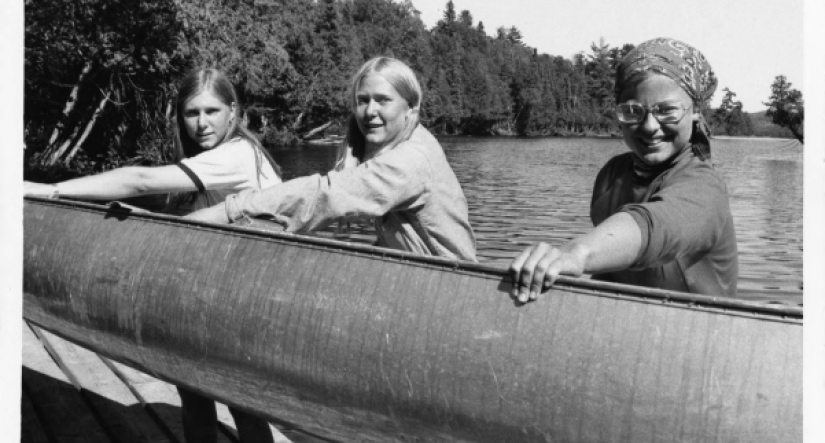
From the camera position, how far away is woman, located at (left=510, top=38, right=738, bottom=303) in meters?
1.78

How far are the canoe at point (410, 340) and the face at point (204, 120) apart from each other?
21.9 inches

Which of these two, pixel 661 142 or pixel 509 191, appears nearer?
pixel 661 142

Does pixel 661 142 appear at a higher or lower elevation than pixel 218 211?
higher

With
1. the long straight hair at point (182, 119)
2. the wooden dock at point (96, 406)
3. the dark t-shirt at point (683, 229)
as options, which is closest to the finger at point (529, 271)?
the dark t-shirt at point (683, 229)

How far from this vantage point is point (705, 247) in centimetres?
197

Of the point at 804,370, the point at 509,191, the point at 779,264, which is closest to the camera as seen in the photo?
the point at 804,370

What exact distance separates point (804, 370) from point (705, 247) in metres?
0.47

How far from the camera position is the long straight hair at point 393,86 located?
283cm

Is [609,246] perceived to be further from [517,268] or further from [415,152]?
[415,152]

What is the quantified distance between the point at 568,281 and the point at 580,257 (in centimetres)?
6

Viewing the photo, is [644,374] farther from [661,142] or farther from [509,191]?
[509,191]

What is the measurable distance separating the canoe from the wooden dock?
121 centimetres

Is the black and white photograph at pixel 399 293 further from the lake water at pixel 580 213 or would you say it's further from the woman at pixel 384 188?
the lake water at pixel 580 213
